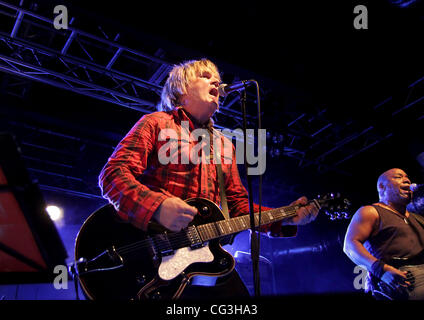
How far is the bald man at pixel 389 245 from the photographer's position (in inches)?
146

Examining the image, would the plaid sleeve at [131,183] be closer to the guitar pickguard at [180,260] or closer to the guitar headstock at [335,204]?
the guitar pickguard at [180,260]

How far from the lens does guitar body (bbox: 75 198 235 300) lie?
193 centimetres

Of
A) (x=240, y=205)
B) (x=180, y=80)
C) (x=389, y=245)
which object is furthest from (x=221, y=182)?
(x=389, y=245)

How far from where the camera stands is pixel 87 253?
200 centimetres

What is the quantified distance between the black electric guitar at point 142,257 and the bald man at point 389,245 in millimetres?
2575

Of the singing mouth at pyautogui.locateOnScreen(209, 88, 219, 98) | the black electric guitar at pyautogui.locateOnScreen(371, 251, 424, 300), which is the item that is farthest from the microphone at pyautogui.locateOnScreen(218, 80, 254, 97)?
the black electric guitar at pyautogui.locateOnScreen(371, 251, 424, 300)

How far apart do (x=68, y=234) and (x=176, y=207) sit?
10443 millimetres

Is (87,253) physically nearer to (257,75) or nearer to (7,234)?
(7,234)

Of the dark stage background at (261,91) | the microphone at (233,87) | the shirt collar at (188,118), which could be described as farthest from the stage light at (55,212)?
the microphone at (233,87)

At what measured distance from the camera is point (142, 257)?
2.05m

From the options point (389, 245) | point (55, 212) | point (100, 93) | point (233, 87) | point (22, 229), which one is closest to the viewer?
point (22, 229)

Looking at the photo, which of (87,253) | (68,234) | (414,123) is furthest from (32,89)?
(414,123)

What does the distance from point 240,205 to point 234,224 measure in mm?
488

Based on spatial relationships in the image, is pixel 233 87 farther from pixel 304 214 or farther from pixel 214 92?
pixel 304 214
